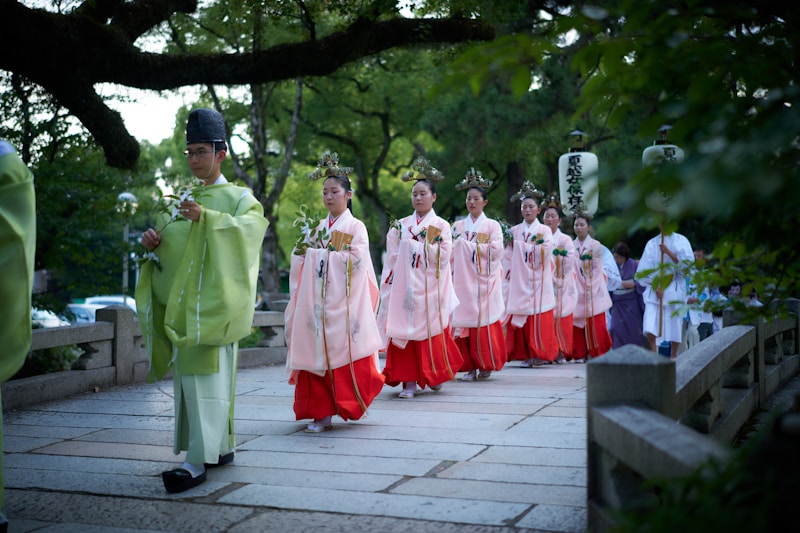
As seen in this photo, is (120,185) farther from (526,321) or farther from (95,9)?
(526,321)

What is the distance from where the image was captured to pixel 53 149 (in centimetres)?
1245

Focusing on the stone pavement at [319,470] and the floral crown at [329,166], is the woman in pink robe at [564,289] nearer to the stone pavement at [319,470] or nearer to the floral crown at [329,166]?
the stone pavement at [319,470]

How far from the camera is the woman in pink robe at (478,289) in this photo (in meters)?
10.4

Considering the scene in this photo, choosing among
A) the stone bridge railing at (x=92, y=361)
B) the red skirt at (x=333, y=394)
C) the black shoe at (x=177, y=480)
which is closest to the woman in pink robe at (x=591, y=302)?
the stone bridge railing at (x=92, y=361)

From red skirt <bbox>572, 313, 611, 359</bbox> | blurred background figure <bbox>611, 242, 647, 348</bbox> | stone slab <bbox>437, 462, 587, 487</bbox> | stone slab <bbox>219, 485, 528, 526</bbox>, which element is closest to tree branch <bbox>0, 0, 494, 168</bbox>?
blurred background figure <bbox>611, 242, 647, 348</bbox>

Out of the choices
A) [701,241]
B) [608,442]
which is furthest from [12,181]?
[701,241]

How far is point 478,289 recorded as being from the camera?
1052 cm

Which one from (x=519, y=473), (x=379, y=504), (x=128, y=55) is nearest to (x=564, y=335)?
(x=128, y=55)

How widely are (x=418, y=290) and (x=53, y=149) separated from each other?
633 cm

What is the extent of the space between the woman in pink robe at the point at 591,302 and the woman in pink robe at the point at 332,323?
698 centimetres

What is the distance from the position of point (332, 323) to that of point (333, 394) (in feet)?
1.79

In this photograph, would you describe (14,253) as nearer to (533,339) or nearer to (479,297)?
(479,297)

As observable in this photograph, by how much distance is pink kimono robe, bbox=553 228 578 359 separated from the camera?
13.1 metres

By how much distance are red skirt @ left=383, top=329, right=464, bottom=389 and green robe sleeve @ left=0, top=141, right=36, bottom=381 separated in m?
4.89
